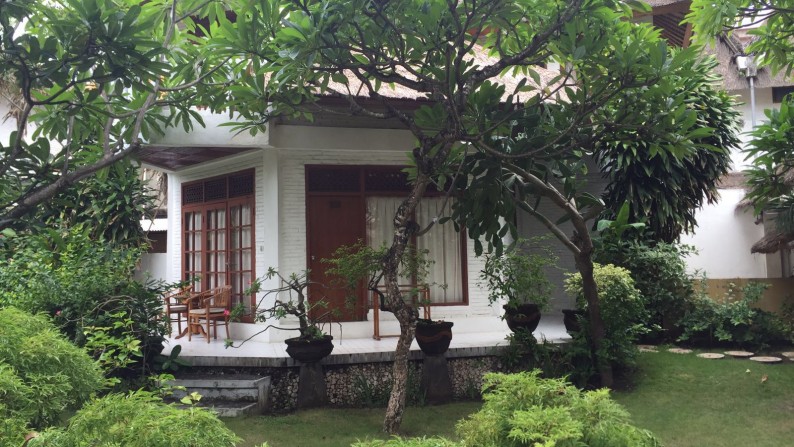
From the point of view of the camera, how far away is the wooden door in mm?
8398

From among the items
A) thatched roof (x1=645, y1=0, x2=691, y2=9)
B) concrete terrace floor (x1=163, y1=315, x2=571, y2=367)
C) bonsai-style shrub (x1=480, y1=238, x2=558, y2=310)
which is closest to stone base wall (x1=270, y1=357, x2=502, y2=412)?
concrete terrace floor (x1=163, y1=315, x2=571, y2=367)

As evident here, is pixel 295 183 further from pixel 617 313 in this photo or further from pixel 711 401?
pixel 711 401

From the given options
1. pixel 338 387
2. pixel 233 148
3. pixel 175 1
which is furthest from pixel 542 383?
pixel 233 148

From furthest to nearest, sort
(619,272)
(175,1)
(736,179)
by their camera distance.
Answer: (736,179)
(619,272)
(175,1)

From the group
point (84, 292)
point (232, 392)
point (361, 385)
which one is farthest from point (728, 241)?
point (84, 292)

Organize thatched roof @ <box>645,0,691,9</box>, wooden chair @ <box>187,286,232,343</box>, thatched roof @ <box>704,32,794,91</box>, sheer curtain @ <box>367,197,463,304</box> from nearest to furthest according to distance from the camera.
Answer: wooden chair @ <box>187,286,232,343</box> < sheer curtain @ <box>367,197,463,304</box> < thatched roof @ <box>645,0,691,9</box> < thatched roof @ <box>704,32,794,91</box>

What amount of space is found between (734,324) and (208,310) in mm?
7112

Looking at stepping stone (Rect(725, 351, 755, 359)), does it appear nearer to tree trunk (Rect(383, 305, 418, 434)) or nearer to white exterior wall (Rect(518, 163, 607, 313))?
white exterior wall (Rect(518, 163, 607, 313))

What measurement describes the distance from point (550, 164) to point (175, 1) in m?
3.91

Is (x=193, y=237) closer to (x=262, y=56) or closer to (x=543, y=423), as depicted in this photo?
(x=262, y=56)

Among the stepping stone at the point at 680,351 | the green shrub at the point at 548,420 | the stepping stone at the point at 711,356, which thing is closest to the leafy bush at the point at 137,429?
the green shrub at the point at 548,420

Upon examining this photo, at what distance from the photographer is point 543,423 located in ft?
8.08

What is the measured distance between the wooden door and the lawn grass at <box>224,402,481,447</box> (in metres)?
2.13

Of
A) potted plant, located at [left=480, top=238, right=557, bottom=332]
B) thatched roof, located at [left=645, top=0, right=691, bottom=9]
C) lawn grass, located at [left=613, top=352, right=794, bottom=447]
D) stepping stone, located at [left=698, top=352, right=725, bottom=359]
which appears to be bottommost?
lawn grass, located at [left=613, top=352, right=794, bottom=447]
